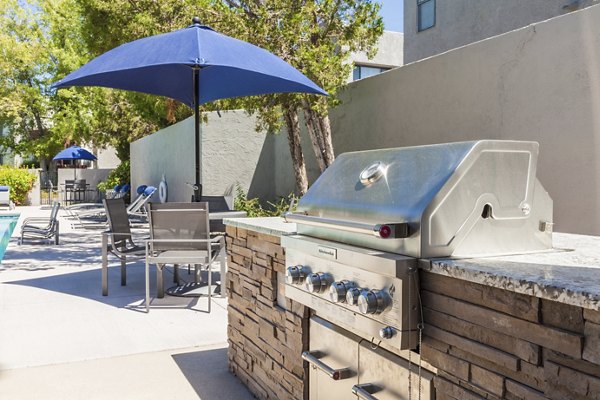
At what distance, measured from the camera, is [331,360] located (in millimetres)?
2432

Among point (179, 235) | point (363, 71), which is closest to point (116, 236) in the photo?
point (179, 235)

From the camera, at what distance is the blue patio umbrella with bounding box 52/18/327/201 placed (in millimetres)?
5320

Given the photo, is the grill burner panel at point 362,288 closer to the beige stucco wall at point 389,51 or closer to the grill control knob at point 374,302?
the grill control knob at point 374,302

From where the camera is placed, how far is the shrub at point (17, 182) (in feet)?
69.5

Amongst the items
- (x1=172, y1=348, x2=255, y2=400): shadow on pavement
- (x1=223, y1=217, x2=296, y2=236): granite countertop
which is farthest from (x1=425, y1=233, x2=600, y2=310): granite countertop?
(x1=172, y1=348, x2=255, y2=400): shadow on pavement

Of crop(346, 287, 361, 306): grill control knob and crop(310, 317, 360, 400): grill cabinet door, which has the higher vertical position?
crop(346, 287, 361, 306): grill control knob

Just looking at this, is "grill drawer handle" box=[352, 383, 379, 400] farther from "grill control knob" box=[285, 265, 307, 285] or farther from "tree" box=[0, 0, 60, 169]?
"tree" box=[0, 0, 60, 169]

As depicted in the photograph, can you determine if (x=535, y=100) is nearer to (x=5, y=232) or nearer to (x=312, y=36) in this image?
(x=312, y=36)

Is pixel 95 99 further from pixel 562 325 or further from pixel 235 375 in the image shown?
pixel 562 325

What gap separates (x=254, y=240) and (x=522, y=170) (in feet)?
5.37

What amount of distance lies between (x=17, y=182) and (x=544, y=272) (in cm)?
2269

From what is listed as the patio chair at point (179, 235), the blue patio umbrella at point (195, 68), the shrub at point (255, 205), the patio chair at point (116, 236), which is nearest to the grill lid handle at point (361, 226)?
the patio chair at point (179, 235)

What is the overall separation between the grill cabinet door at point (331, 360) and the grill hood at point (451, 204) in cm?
41

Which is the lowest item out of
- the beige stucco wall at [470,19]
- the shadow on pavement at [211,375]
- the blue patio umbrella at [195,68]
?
the shadow on pavement at [211,375]
